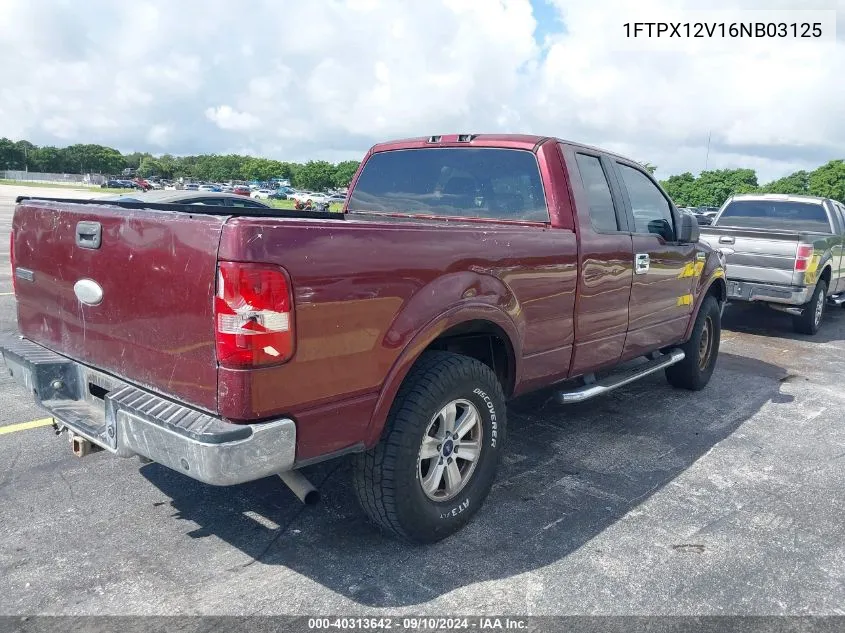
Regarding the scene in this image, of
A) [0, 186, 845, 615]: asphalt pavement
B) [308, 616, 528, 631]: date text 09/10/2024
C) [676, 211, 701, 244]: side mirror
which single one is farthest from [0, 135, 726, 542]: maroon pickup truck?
[676, 211, 701, 244]: side mirror

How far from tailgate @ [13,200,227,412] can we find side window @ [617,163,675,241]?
129 inches

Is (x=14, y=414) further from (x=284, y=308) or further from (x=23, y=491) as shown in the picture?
(x=284, y=308)

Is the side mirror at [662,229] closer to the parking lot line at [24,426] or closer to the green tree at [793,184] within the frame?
the parking lot line at [24,426]

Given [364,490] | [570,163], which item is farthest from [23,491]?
[570,163]

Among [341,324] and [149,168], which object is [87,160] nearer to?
[149,168]

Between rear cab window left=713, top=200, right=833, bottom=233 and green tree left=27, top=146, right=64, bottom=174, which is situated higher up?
green tree left=27, top=146, right=64, bottom=174

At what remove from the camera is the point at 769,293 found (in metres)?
8.81

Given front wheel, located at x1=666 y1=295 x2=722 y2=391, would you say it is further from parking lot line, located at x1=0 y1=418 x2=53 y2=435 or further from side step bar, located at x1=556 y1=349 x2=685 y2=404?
parking lot line, located at x1=0 y1=418 x2=53 y2=435

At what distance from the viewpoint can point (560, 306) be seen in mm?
3961

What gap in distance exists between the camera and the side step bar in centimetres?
418

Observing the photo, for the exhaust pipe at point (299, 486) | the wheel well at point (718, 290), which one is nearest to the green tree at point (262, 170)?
the wheel well at point (718, 290)

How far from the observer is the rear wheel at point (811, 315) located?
9.21m

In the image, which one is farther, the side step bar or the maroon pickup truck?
the side step bar

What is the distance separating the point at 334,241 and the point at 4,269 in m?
11.4
